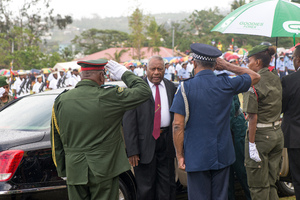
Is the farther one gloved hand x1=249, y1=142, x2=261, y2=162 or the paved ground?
the paved ground

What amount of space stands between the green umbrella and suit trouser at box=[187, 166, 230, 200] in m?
1.57

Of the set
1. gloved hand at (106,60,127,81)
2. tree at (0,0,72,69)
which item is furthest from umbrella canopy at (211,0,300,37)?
tree at (0,0,72,69)

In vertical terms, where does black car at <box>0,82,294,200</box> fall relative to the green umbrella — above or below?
below

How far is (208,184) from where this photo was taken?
3164 mm

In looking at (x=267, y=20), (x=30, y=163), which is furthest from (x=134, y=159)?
(x=267, y=20)

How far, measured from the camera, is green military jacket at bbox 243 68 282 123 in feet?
11.9

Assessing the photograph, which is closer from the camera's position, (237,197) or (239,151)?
(239,151)

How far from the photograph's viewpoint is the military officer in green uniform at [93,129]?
2.78 metres

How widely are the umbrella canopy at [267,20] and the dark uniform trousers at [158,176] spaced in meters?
1.38

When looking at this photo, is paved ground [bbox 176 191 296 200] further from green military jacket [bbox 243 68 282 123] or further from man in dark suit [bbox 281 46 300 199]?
green military jacket [bbox 243 68 282 123]

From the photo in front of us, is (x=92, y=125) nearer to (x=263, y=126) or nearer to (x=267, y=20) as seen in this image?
(x=263, y=126)

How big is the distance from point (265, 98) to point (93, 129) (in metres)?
1.79

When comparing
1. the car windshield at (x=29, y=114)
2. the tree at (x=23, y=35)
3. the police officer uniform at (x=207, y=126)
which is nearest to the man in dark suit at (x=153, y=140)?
the police officer uniform at (x=207, y=126)

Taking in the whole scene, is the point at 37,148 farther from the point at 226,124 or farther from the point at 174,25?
the point at 174,25
